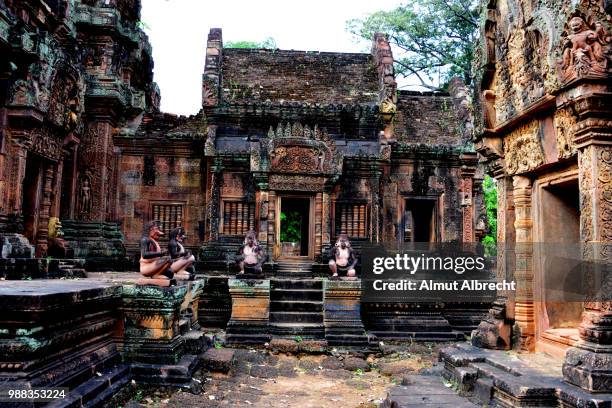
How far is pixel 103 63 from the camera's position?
14.9 m

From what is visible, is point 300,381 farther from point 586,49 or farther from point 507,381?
point 586,49

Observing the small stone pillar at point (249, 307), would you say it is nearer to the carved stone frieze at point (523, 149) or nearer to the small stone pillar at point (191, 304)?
the small stone pillar at point (191, 304)

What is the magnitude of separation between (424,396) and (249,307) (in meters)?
6.00

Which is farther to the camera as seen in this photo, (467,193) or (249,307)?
(467,193)

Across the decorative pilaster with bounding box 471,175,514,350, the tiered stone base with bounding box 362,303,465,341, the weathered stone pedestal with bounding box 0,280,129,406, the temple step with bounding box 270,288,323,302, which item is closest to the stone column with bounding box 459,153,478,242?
the tiered stone base with bounding box 362,303,465,341

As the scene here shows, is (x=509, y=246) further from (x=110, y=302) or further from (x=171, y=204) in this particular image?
(x=171, y=204)

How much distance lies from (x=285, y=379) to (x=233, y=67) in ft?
36.4

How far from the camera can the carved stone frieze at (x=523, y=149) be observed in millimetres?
5703

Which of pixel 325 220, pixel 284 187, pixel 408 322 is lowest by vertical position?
pixel 408 322

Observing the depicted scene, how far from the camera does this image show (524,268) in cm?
603

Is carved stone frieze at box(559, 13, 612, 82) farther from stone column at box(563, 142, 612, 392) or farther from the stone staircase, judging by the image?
the stone staircase

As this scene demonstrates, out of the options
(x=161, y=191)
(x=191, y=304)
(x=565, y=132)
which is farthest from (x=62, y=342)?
(x=161, y=191)

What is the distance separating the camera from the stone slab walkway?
4914 millimetres

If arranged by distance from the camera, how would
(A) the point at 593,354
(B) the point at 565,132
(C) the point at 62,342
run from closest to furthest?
(A) the point at 593,354 → (C) the point at 62,342 → (B) the point at 565,132
